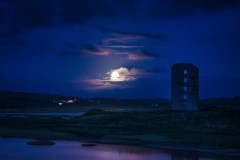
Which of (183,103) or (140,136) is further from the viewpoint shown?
(183,103)

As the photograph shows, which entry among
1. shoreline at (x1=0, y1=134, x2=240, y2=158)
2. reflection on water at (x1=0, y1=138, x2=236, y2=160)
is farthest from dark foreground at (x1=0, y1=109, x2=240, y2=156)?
reflection on water at (x1=0, y1=138, x2=236, y2=160)

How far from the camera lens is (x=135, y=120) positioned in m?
48.5

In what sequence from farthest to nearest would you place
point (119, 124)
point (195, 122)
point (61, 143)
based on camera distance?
point (119, 124), point (195, 122), point (61, 143)

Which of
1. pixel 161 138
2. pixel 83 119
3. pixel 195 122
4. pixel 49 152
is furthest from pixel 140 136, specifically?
pixel 83 119

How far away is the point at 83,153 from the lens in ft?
97.9

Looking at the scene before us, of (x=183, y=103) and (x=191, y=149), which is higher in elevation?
(x=183, y=103)

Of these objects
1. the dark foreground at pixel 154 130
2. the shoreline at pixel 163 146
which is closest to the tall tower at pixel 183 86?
the dark foreground at pixel 154 130

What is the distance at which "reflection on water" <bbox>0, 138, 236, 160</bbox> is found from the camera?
2777 centimetres

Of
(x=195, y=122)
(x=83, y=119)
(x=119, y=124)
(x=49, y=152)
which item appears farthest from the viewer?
(x=83, y=119)

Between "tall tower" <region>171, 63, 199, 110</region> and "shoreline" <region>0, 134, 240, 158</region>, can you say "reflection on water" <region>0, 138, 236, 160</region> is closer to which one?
"shoreline" <region>0, 134, 240, 158</region>

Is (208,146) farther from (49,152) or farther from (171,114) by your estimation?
(171,114)

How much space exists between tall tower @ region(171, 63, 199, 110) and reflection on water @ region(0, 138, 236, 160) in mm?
24524

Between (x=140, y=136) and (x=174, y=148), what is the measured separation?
7357 mm

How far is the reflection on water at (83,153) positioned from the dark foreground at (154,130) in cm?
299
